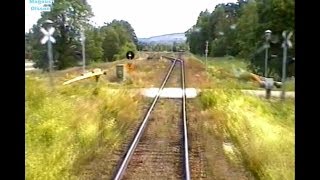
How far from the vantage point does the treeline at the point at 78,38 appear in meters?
2.56

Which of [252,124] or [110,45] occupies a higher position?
[110,45]

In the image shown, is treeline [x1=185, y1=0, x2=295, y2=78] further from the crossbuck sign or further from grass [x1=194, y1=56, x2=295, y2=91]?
the crossbuck sign

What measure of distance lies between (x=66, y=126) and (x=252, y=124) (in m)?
1.09

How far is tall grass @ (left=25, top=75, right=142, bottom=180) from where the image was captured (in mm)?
2457

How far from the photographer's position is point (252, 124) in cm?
254

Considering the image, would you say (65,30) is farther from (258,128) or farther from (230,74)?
(258,128)

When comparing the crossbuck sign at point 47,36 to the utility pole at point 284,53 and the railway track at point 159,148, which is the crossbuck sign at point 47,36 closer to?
the railway track at point 159,148

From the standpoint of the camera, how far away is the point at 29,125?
245 centimetres

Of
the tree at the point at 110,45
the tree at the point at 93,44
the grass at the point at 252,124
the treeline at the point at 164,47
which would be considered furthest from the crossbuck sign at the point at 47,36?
the grass at the point at 252,124

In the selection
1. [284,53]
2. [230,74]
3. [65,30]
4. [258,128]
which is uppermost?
[65,30]

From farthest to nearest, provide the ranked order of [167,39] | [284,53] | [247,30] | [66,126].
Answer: [167,39] < [247,30] < [66,126] < [284,53]

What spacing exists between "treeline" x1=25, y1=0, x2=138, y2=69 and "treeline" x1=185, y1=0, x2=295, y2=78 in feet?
1.40

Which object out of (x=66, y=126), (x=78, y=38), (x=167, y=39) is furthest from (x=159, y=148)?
(x=78, y=38)
